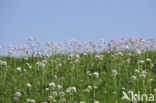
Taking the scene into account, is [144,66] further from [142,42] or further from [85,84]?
[85,84]

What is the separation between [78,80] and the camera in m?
9.22

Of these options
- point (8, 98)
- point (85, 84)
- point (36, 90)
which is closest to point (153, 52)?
point (85, 84)

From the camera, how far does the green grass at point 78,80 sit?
310 inches

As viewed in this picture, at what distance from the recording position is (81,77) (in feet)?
31.5

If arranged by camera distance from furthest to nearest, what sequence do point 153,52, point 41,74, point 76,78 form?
point 153,52 < point 41,74 < point 76,78

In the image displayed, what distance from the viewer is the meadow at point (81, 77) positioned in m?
7.73

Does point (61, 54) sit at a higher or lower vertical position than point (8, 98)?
higher

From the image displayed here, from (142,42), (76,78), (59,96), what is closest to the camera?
(59,96)

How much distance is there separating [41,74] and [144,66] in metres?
3.61

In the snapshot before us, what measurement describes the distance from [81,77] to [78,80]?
0.40 meters

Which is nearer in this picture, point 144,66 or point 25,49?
point 144,66

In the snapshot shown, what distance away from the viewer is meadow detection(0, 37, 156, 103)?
Answer: 7.73 metres

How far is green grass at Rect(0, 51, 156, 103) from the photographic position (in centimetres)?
788

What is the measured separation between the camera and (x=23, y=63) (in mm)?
11922
